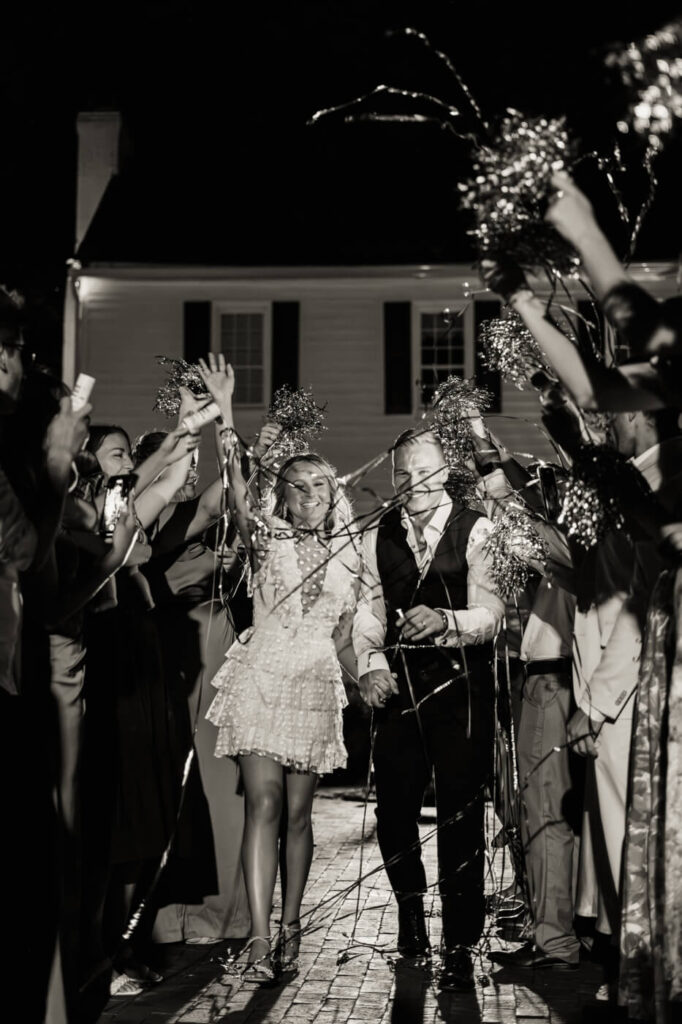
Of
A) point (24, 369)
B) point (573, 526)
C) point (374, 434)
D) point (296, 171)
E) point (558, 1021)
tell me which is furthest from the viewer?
point (296, 171)

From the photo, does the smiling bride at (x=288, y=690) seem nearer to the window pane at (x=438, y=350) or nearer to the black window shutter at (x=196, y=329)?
the window pane at (x=438, y=350)

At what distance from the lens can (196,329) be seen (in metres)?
27.6

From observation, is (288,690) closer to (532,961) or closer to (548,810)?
(548,810)

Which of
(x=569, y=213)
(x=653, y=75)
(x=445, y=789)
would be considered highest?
(x=653, y=75)

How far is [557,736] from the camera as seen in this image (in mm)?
6512

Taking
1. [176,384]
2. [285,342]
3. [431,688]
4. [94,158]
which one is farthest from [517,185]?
[94,158]

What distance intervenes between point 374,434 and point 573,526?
2326cm

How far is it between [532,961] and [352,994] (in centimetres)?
106

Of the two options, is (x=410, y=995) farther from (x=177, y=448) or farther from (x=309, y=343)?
(x=309, y=343)

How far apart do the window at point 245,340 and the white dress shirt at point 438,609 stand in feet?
68.9

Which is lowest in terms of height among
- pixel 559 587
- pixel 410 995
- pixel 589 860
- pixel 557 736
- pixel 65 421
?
pixel 410 995

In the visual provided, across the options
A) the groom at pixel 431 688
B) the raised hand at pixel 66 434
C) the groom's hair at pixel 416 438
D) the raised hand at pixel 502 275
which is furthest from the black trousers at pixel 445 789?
the raised hand at pixel 502 275

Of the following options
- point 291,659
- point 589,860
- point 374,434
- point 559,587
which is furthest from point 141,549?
point 374,434

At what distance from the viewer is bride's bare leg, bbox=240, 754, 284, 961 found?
6.06 metres
